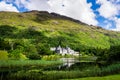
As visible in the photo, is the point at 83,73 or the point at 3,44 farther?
the point at 3,44

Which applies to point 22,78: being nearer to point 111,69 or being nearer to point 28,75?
point 28,75

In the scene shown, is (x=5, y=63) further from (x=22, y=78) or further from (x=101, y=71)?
(x=101, y=71)

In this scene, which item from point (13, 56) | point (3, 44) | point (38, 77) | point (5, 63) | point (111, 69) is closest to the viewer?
point (38, 77)

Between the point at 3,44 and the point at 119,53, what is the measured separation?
101 m

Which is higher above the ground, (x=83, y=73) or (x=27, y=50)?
(x=27, y=50)

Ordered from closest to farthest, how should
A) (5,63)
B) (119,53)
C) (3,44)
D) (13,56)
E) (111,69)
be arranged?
1. (111,69)
2. (5,63)
3. (119,53)
4. (13,56)
5. (3,44)

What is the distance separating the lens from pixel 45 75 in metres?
68.1

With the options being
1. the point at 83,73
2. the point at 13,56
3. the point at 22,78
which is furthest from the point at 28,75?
the point at 13,56

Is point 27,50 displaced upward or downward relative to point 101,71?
upward

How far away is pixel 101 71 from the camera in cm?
6950

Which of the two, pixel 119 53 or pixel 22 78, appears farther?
pixel 119 53

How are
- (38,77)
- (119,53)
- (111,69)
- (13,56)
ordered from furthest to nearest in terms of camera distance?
(13,56) < (119,53) < (111,69) < (38,77)

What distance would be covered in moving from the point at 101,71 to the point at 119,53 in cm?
4857

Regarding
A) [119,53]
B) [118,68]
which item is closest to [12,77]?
[118,68]
